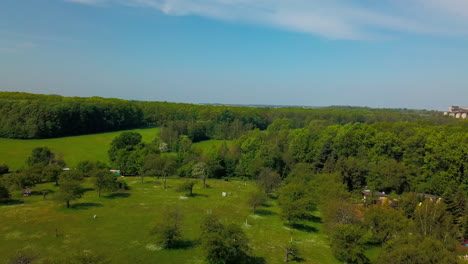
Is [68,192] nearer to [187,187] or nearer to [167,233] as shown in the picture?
[187,187]

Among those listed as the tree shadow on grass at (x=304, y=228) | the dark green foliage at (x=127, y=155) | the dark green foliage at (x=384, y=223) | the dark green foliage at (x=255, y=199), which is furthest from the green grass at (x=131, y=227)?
the dark green foliage at (x=127, y=155)

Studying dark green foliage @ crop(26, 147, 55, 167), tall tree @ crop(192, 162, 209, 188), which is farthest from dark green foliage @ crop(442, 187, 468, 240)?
dark green foliage @ crop(26, 147, 55, 167)

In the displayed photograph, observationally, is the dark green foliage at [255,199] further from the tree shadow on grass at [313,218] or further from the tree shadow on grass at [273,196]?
the tree shadow on grass at [273,196]

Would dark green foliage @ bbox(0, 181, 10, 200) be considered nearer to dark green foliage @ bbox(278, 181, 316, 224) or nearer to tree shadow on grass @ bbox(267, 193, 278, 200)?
dark green foliage @ bbox(278, 181, 316, 224)

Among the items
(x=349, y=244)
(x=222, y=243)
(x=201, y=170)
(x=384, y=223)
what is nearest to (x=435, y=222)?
(x=384, y=223)

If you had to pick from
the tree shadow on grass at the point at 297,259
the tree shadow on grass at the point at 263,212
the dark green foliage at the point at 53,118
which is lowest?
the tree shadow on grass at the point at 263,212
